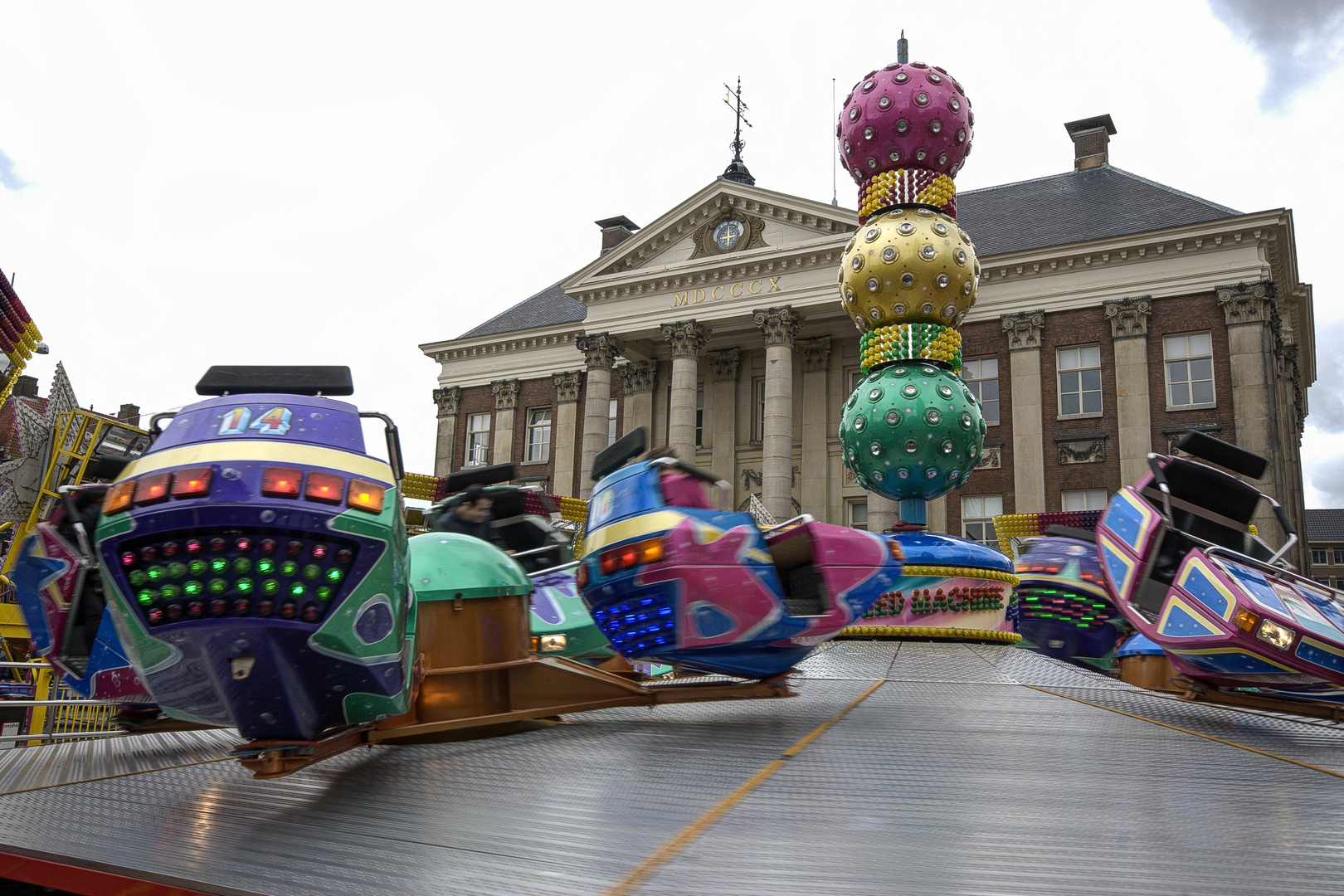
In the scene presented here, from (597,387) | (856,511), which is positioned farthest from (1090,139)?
(597,387)

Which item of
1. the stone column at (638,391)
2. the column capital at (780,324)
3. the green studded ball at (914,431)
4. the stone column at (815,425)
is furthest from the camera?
the stone column at (638,391)

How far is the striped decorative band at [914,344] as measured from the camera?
42.0ft

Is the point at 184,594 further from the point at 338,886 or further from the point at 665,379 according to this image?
the point at 665,379

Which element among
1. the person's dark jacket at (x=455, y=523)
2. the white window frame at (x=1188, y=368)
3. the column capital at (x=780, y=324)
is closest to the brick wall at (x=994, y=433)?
the white window frame at (x=1188, y=368)

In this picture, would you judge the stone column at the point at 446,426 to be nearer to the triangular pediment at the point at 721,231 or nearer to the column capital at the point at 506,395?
the column capital at the point at 506,395

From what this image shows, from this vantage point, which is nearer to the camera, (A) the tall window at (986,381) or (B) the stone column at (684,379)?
(A) the tall window at (986,381)

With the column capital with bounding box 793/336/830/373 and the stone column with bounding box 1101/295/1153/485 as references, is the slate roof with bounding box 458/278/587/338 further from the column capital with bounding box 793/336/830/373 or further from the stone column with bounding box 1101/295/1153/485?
the stone column with bounding box 1101/295/1153/485

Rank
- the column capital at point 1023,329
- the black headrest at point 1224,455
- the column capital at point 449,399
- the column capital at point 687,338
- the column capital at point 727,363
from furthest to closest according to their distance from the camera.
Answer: the column capital at point 449,399
the column capital at point 727,363
the column capital at point 687,338
the column capital at point 1023,329
the black headrest at point 1224,455

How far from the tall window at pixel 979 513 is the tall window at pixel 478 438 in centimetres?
2202

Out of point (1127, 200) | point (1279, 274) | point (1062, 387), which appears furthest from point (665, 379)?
point (1279, 274)

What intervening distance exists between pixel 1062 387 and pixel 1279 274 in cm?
800

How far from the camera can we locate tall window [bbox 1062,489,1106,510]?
1204 inches

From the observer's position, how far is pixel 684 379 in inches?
1421

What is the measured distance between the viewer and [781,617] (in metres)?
5.25
